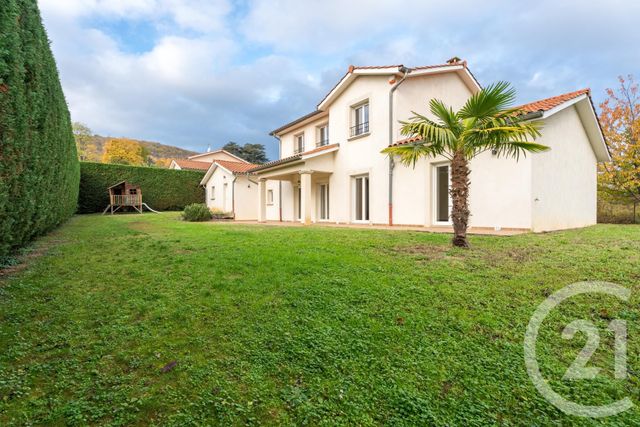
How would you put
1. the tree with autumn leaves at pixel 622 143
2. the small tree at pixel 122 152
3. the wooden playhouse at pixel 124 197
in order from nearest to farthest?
the tree with autumn leaves at pixel 622 143 < the wooden playhouse at pixel 124 197 < the small tree at pixel 122 152

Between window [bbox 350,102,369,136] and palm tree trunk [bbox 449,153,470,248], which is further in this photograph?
window [bbox 350,102,369,136]

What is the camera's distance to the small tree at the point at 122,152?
49844 millimetres

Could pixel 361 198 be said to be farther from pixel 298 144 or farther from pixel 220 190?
pixel 220 190

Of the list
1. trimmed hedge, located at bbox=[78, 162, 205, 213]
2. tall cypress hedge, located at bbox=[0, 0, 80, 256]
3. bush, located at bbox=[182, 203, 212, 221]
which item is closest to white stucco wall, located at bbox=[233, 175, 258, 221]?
bush, located at bbox=[182, 203, 212, 221]

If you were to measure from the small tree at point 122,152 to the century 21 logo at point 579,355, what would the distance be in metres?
56.4

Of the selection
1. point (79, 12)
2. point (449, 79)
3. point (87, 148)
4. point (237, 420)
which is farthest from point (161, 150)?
point (237, 420)

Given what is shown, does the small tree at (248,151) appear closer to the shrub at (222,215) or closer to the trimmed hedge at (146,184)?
the trimmed hedge at (146,184)

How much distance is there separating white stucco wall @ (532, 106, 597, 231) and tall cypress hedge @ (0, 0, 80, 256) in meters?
13.1

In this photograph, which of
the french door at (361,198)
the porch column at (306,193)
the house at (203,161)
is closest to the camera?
the french door at (361,198)

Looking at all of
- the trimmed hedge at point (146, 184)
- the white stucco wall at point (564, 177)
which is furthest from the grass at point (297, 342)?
the trimmed hedge at point (146, 184)

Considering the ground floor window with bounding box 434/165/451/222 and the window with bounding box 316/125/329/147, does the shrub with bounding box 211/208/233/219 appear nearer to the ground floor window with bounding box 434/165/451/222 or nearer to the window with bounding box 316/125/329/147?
the window with bounding box 316/125/329/147

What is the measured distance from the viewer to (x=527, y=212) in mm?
10195

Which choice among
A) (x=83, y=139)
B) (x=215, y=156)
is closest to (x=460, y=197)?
(x=215, y=156)

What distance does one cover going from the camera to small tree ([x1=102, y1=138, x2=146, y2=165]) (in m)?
49.8
